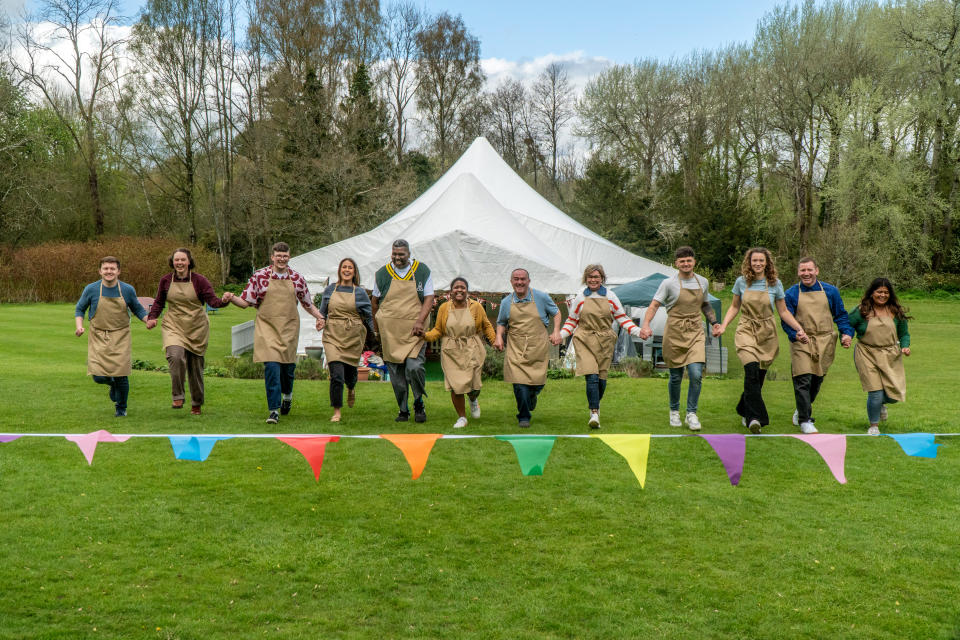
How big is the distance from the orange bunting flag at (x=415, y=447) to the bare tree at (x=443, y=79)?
122 ft

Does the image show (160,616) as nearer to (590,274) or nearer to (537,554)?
(537,554)

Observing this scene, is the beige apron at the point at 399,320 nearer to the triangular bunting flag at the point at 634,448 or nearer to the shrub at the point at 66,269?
the triangular bunting flag at the point at 634,448

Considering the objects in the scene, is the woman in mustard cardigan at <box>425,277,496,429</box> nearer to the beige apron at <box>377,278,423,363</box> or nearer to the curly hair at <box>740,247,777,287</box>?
the beige apron at <box>377,278,423,363</box>

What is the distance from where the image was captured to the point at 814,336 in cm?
769

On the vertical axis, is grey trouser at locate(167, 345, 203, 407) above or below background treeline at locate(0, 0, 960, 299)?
below

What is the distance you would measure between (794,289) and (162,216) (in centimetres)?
4054

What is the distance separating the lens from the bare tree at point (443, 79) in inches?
1634

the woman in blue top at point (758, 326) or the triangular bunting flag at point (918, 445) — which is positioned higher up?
the woman in blue top at point (758, 326)

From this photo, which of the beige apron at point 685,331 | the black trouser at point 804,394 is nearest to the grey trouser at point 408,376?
the beige apron at point 685,331

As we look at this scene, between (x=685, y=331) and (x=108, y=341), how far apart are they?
19.1ft

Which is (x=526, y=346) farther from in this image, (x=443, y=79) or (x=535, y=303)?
(x=443, y=79)

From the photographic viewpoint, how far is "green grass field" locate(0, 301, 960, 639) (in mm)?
3826

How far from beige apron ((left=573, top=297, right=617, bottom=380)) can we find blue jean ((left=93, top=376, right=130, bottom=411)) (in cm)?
477

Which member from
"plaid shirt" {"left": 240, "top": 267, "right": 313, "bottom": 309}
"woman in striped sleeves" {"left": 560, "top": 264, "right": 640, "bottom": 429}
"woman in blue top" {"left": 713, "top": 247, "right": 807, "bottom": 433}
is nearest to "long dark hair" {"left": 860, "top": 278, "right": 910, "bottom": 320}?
"woman in blue top" {"left": 713, "top": 247, "right": 807, "bottom": 433}
